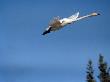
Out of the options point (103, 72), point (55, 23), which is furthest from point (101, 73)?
point (55, 23)

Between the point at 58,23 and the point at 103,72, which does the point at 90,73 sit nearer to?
the point at 103,72

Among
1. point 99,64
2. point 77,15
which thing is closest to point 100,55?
point 99,64

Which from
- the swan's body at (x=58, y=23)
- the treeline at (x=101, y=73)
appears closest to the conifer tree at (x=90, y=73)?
the treeline at (x=101, y=73)

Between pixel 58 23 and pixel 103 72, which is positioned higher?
pixel 103 72

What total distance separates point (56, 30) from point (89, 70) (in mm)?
64029

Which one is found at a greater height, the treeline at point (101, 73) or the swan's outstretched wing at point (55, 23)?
the treeline at point (101, 73)

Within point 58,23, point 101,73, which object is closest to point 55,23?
point 58,23

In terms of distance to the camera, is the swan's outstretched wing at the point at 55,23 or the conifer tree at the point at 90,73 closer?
the swan's outstretched wing at the point at 55,23

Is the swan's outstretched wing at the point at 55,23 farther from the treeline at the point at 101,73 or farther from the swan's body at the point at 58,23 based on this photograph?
the treeline at the point at 101,73

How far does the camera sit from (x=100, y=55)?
3211 inches

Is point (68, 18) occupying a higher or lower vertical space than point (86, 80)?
lower

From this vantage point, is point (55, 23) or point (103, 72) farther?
point (103, 72)

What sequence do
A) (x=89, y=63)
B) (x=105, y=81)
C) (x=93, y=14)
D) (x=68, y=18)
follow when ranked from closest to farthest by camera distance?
1. (x=93, y=14)
2. (x=68, y=18)
3. (x=105, y=81)
4. (x=89, y=63)

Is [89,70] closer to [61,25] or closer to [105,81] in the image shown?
[105,81]
